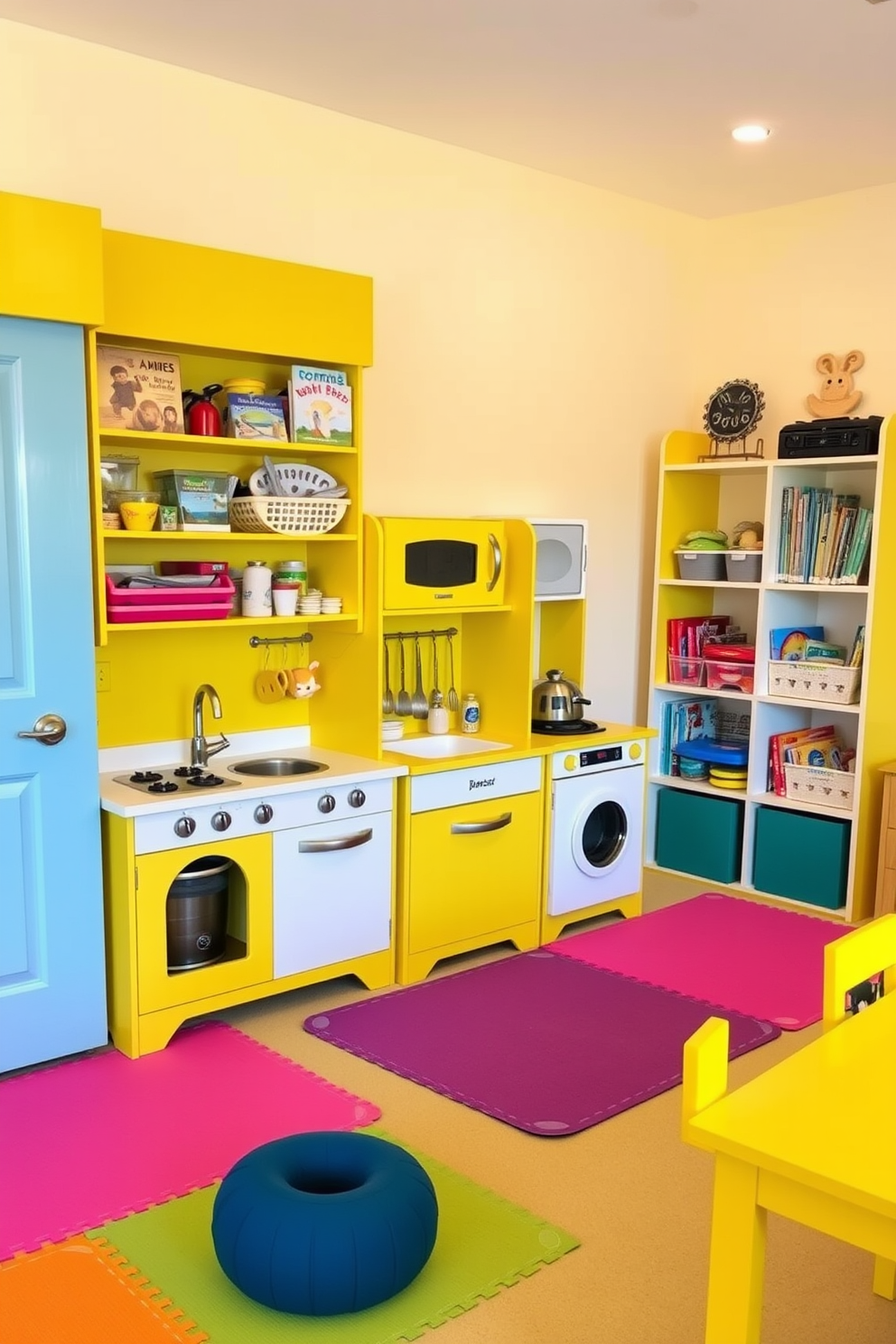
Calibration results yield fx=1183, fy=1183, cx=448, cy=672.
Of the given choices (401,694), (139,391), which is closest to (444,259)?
(139,391)

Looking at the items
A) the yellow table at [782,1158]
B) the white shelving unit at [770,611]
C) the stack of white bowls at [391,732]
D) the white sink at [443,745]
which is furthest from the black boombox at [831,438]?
the yellow table at [782,1158]

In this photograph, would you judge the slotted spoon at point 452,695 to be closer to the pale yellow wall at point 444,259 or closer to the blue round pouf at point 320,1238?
the pale yellow wall at point 444,259

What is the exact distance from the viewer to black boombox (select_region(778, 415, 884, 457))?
14.6ft

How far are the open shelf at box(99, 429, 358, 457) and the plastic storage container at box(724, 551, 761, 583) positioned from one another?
6.06 feet

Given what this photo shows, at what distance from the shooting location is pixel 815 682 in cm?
464

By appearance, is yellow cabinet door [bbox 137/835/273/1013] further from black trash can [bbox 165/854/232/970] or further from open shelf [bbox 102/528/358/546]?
open shelf [bbox 102/528/358/546]

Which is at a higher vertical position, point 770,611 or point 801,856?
point 770,611

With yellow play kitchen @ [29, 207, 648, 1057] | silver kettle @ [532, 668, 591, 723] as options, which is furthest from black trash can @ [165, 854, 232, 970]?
silver kettle @ [532, 668, 591, 723]

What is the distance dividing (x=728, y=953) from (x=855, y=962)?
2225 millimetres

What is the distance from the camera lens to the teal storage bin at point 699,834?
4906mm

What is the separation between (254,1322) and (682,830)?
3242mm

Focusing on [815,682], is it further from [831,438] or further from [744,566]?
[831,438]

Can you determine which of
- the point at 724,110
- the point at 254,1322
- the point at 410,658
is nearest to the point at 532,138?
the point at 724,110

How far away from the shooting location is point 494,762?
13.1 feet
